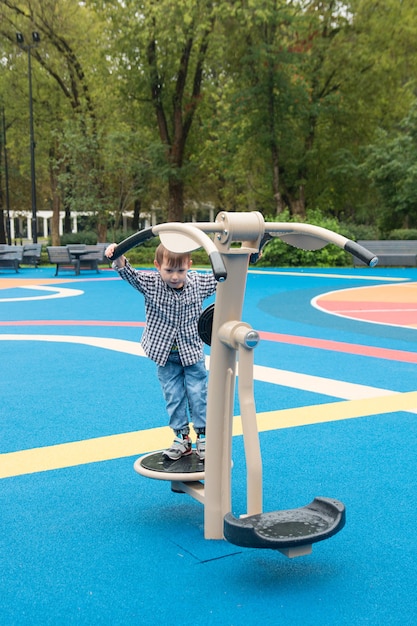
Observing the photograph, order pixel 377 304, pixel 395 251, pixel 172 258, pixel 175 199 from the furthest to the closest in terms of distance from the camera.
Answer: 1. pixel 175 199
2. pixel 395 251
3. pixel 377 304
4. pixel 172 258

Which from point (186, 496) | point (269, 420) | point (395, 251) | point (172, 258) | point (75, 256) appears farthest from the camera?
point (395, 251)

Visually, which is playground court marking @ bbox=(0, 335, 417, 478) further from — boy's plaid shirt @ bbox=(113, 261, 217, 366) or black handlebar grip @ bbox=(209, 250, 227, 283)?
black handlebar grip @ bbox=(209, 250, 227, 283)

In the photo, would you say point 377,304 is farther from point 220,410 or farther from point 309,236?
point 220,410

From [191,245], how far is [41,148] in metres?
39.2

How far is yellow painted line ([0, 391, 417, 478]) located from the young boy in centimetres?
100

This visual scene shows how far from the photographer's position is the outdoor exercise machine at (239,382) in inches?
119

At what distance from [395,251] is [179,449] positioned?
22.4m

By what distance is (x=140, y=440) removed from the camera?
16.7 feet

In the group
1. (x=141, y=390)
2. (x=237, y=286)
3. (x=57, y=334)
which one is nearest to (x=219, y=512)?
(x=237, y=286)

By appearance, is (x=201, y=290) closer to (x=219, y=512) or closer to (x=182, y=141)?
(x=219, y=512)

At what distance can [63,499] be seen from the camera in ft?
13.2

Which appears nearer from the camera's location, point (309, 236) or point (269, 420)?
point (309, 236)

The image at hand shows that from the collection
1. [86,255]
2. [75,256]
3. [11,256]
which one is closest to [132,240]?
[75,256]

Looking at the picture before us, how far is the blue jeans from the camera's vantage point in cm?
392
